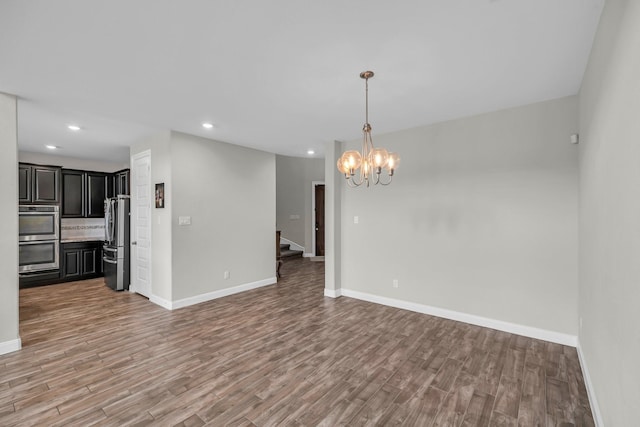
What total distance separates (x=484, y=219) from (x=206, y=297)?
13.4ft

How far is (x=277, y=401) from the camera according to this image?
7.00ft

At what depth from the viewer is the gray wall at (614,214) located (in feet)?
4.00

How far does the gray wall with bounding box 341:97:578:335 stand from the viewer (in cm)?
303

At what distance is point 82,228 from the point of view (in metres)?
6.44

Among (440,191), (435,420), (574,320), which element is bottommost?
(435,420)

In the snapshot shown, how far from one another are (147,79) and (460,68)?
267 centimetres

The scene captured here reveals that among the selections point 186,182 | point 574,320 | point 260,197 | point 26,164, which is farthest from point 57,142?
point 574,320

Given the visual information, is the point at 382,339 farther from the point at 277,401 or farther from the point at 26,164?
the point at 26,164

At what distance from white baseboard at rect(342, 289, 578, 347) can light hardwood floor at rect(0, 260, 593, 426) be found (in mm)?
101

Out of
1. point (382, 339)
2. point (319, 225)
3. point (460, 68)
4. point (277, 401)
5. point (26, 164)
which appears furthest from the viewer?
point (319, 225)

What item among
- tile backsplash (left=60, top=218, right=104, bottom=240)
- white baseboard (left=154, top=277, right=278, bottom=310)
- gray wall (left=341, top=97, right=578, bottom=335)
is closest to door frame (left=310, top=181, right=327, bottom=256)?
white baseboard (left=154, top=277, right=278, bottom=310)

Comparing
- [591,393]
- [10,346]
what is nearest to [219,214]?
[10,346]

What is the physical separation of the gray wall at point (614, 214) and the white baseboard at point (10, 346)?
184 inches

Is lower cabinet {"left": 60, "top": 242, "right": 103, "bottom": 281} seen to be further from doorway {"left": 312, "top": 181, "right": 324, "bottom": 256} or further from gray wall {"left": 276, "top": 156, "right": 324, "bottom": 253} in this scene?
doorway {"left": 312, "top": 181, "right": 324, "bottom": 256}
